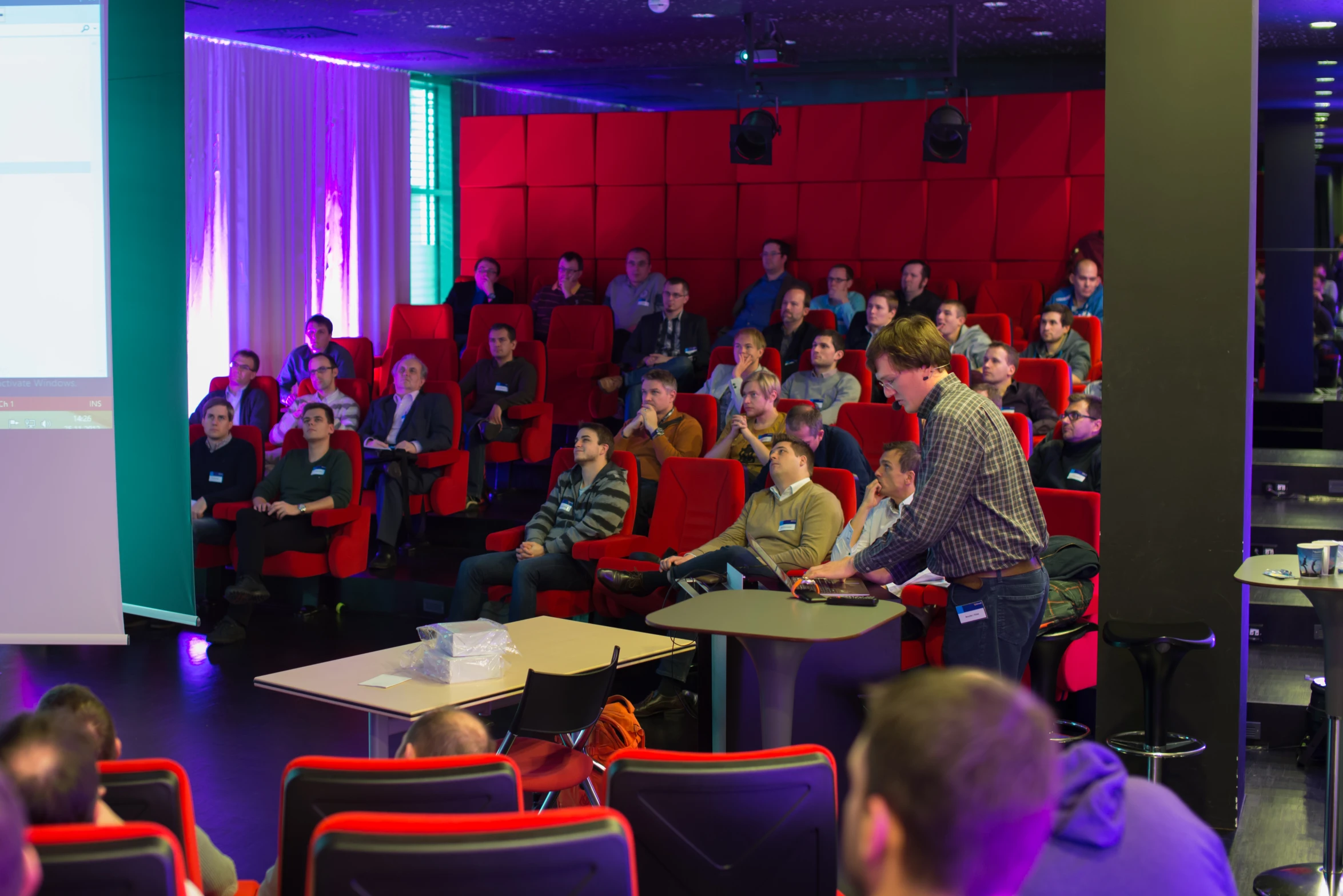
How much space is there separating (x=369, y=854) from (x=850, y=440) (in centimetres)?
471

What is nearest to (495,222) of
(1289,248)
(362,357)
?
(362,357)

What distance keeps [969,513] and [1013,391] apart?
375 cm

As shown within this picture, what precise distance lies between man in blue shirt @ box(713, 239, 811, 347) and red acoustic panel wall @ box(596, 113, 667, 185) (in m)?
1.56

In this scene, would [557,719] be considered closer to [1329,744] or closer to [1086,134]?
[1329,744]

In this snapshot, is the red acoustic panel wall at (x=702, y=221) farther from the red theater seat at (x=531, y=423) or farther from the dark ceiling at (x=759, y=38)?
the red theater seat at (x=531, y=423)

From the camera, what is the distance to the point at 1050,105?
872cm

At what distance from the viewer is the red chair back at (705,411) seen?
6.79 m

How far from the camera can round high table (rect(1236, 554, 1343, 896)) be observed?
10.5 ft

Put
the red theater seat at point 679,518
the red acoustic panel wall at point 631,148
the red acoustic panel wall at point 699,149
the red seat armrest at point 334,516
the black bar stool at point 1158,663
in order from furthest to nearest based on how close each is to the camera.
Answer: the red acoustic panel wall at point 631,148, the red acoustic panel wall at point 699,149, the red seat armrest at point 334,516, the red theater seat at point 679,518, the black bar stool at point 1158,663

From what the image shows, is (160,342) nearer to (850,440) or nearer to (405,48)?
(850,440)

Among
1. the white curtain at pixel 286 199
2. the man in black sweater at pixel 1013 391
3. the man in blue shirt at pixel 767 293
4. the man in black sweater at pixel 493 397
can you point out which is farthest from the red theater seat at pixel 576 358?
the man in black sweater at pixel 1013 391

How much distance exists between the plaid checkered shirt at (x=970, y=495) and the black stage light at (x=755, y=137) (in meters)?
6.14

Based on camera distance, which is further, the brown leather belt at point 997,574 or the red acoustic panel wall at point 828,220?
the red acoustic panel wall at point 828,220

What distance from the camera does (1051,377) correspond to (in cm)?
700
